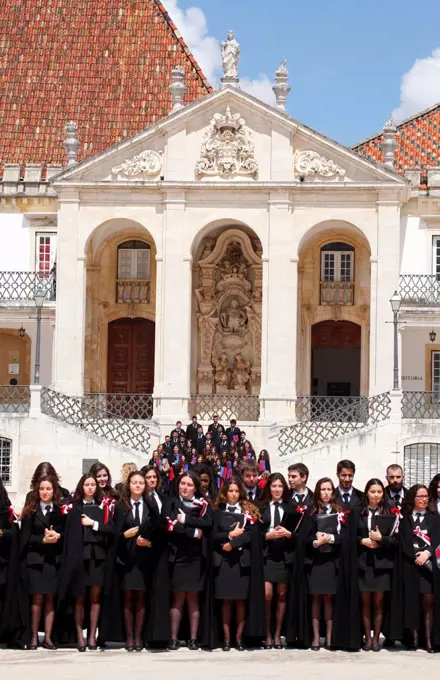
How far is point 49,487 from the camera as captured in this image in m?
15.0

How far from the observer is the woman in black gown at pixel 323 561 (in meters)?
15.3

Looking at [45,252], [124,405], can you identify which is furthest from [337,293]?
[45,252]

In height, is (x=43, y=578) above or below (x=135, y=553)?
below

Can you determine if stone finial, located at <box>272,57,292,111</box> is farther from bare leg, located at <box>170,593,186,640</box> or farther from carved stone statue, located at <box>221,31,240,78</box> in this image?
bare leg, located at <box>170,593,186,640</box>

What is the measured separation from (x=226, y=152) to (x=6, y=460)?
33.6ft

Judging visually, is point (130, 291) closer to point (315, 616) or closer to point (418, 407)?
point (418, 407)

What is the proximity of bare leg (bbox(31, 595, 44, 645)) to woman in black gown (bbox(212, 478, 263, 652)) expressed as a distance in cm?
195

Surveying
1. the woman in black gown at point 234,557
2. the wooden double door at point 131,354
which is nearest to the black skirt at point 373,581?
the woman in black gown at point 234,557

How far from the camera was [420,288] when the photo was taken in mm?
38750

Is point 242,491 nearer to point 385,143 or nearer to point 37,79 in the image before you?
point 385,143

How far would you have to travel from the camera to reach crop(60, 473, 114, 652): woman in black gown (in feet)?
49.3

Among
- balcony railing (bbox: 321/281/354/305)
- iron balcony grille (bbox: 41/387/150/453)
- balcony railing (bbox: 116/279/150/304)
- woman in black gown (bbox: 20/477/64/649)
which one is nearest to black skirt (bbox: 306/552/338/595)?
woman in black gown (bbox: 20/477/64/649)

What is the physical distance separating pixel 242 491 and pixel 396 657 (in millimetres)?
2450

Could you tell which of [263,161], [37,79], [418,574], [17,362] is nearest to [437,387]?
[263,161]
